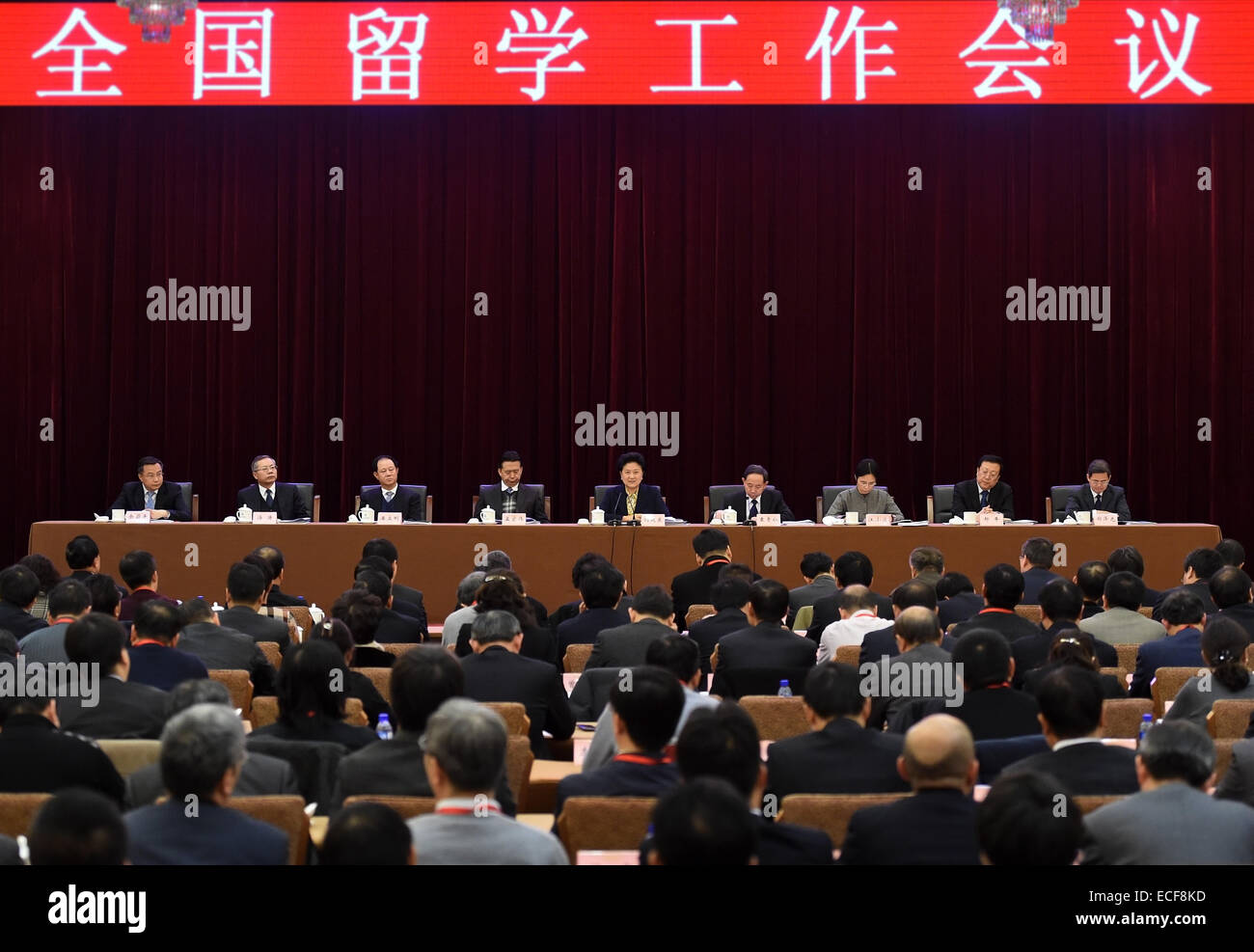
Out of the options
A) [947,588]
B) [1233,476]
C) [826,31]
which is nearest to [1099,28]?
[826,31]

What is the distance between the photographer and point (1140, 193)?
9.99m

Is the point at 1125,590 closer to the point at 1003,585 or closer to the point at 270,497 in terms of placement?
the point at 1003,585

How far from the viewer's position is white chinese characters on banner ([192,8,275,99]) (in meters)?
9.45

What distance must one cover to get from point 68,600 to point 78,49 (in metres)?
6.24

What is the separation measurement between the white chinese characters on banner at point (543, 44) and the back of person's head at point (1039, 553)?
16.5 feet

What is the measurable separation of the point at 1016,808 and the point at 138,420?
29.8 feet

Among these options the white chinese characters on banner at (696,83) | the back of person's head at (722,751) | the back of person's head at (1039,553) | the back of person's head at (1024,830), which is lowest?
the back of person's head at (1024,830)

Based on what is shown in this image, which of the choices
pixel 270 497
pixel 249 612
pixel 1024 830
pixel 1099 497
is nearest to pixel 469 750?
pixel 1024 830

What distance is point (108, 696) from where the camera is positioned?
11.8 feet

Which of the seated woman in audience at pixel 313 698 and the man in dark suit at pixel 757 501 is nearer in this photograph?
the seated woman in audience at pixel 313 698

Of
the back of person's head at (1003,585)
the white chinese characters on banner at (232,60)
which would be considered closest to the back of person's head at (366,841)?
the back of person's head at (1003,585)

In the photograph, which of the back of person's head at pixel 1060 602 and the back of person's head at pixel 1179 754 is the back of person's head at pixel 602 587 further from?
the back of person's head at pixel 1179 754

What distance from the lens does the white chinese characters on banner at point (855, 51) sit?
31.0 ft
